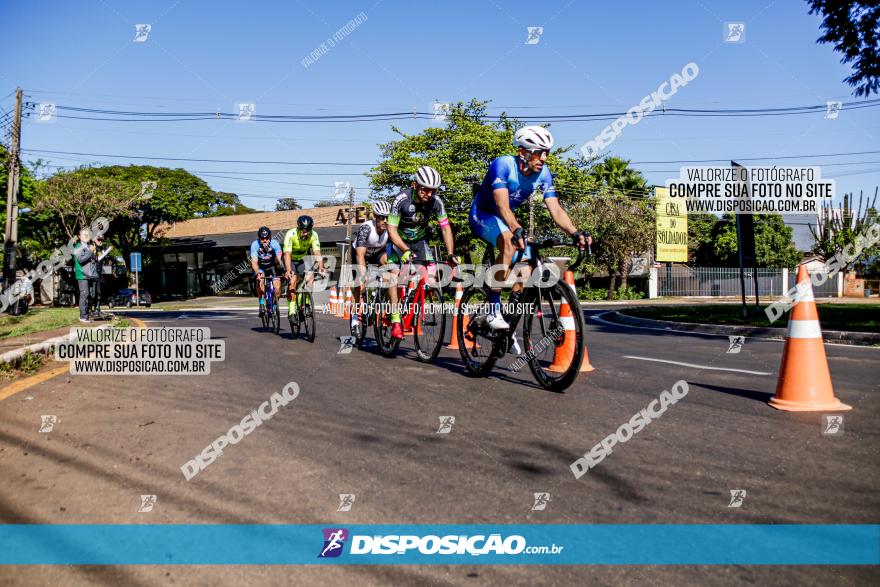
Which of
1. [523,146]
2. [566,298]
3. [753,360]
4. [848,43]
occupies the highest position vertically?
[848,43]

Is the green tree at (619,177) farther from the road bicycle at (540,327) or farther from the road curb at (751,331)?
the road bicycle at (540,327)

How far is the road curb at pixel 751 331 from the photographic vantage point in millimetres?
10969

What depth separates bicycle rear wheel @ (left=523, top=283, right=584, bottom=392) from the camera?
5441 millimetres

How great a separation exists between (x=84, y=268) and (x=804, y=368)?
1326cm

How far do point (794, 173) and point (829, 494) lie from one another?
112ft

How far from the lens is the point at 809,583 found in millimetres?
2117

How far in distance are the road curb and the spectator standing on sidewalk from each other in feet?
40.2

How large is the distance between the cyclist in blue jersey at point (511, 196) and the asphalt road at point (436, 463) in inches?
45.9

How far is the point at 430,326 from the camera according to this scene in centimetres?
775

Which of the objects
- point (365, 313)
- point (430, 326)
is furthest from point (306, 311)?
point (430, 326)

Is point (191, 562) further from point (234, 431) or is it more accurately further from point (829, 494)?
point (829, 494)

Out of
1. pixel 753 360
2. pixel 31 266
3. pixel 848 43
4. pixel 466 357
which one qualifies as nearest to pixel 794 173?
pixel 848 43

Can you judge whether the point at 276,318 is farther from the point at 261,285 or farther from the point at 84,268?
the point at 84,268

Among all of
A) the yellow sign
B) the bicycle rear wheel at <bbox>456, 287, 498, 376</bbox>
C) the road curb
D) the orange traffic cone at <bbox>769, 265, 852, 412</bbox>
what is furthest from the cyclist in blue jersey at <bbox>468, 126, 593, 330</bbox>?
the yellow sign
